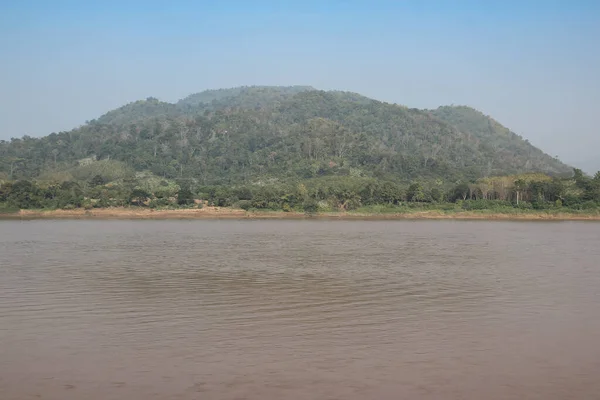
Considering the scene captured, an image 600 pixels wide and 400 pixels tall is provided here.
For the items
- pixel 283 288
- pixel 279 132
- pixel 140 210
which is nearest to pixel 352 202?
pixel 140 210

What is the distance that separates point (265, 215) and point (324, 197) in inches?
303

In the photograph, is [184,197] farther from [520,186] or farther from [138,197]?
[520,186]

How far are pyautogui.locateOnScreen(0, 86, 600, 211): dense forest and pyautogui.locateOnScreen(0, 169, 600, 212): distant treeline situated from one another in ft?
0.44

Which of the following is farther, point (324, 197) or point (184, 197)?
point (324, 197)

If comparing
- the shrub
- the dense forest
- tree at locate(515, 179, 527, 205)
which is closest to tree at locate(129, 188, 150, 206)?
the dense forest

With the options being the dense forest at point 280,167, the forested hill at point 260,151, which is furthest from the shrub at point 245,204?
the forested hill at point 260,151

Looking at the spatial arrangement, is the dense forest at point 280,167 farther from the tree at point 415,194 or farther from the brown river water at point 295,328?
the brown river water at point 295,328

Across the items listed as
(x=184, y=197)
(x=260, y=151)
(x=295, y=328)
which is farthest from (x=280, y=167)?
(x=295, y=328)

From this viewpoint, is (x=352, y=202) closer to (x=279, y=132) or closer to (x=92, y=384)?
(x=92, y=384)

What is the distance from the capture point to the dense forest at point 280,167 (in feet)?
194

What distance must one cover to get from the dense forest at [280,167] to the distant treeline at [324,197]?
135mm

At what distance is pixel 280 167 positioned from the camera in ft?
302

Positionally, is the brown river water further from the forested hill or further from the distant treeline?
the forested hill

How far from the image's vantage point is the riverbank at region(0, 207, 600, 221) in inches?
2148
